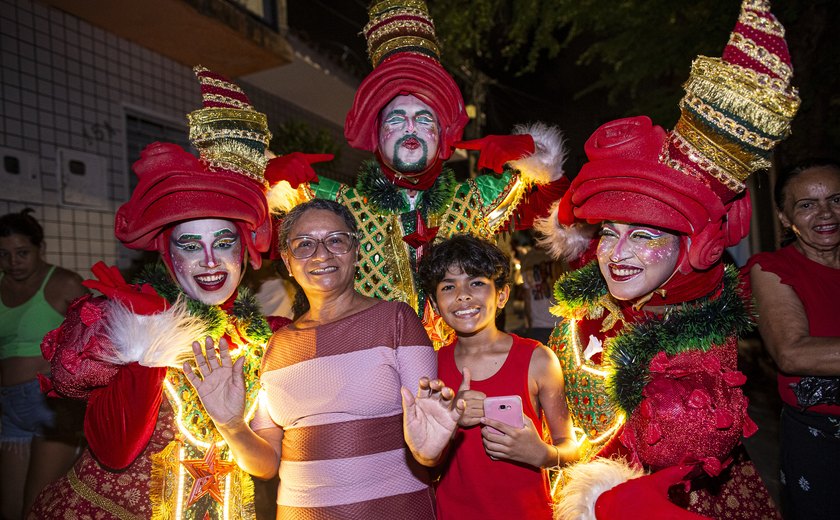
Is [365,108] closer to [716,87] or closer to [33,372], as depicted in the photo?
[716,87]

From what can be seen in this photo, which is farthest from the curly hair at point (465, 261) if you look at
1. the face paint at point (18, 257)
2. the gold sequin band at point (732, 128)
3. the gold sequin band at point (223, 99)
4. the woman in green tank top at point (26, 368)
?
the face paint at point (18, 257)

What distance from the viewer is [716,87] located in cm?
177

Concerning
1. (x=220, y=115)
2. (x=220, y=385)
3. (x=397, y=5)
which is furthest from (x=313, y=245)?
(x=397, y=5)

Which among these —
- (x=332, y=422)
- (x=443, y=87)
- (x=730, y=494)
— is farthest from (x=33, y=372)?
(x=730, y=494)

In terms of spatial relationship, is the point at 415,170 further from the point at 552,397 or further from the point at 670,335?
the point at 670,335

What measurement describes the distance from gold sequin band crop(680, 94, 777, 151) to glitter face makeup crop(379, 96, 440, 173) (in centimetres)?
147

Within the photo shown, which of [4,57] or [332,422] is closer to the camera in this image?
[332,422]

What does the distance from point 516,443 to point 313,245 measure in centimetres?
99

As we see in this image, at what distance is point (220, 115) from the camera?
2424mm

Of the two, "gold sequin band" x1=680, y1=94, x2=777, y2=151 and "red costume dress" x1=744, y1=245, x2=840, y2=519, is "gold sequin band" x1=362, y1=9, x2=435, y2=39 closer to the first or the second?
"gold sequin band" x1=680, y1=94, x2=777, y2=151

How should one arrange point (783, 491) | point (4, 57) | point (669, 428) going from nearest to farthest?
point (669, 428), point (783, 491), point (4, 57)

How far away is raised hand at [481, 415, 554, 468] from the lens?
194 centimetres

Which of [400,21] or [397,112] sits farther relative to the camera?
[400,21]

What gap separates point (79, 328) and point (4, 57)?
3.68 meters
